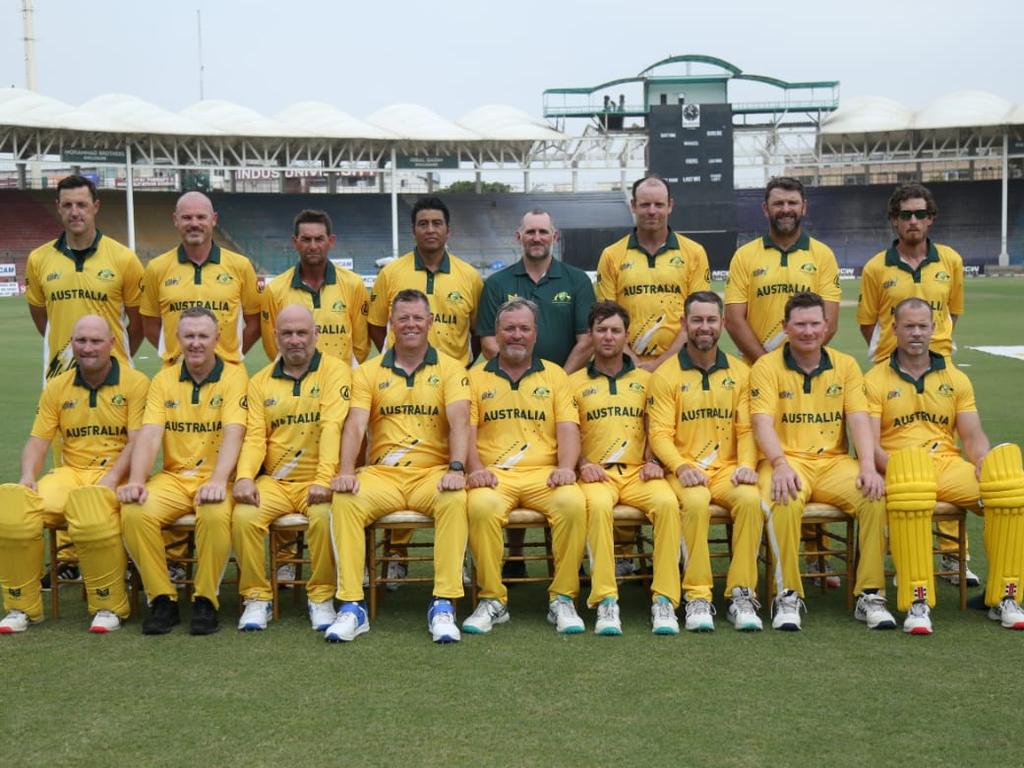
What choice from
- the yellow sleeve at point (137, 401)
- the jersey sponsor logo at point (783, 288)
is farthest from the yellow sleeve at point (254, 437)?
the jersey sponsor logo at point (783, 288)

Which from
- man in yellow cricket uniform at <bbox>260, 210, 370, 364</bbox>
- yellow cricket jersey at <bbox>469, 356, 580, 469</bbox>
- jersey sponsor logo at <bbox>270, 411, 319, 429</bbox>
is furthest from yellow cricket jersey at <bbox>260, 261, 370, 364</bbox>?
yellow cricket jersey at <bbox>469, 356, 580, 469</bbox>

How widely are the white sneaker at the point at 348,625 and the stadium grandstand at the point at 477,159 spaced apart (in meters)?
41.4

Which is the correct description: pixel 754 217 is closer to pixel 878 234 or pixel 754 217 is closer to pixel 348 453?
pixel 878 234

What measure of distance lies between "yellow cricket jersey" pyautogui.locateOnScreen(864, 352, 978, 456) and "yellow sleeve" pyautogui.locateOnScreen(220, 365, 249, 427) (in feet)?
8.85

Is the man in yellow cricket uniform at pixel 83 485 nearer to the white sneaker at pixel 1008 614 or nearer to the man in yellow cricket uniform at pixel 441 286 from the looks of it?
the white sneaker at pixel 1008 614

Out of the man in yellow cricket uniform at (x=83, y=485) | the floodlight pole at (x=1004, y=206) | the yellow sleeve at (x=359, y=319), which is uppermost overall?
the floodlight pole at (x=1004, y=206)

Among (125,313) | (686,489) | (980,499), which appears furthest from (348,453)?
(980,499)

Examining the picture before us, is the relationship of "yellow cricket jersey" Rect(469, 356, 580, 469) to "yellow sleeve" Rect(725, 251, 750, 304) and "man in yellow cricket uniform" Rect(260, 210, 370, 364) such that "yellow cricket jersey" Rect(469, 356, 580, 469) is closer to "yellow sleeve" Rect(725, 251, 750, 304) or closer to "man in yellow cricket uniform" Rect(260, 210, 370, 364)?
"man in yellow cricket uniform" Rect(260, 210, 370, 364)

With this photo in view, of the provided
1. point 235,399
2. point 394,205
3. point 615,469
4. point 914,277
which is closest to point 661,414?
point 615,469

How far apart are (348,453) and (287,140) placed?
45665 millimetres

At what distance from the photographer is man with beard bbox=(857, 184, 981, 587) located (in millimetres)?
5539

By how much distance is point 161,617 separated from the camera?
4.61 meters

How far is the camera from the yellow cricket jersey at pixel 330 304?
5.67 metres

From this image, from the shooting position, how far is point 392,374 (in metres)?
5.04
